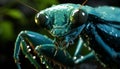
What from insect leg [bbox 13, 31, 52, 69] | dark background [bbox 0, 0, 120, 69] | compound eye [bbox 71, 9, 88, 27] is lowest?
dark background [bbox 0, 0, 120, 69]

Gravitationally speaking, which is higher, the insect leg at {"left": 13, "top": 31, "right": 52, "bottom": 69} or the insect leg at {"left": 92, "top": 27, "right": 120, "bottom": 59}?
the insect leg at {"left": 13, "top": 31, "right": 52, "bottom": 69}

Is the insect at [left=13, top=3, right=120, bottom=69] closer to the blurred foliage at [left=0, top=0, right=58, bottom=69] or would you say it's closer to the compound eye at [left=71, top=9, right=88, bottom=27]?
the compound eye at [left=71, top=9, right=88, bottom=27]

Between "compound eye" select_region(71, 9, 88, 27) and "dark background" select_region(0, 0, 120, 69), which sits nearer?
"compound eye" select_region(71, 9, 88, 27)

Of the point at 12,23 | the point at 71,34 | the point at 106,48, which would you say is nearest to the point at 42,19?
the point at 71,34

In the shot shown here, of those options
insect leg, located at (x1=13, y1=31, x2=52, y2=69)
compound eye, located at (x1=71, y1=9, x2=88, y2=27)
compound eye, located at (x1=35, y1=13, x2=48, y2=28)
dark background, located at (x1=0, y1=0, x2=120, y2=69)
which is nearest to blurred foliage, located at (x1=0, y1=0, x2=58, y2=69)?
dark background, located at (x1=0, y1=0, x2=120, y2=69)

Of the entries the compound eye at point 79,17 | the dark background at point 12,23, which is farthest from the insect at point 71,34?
the dark background at point 12,23

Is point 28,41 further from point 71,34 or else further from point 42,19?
point 71,34

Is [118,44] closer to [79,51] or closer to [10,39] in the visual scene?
[79,51]
